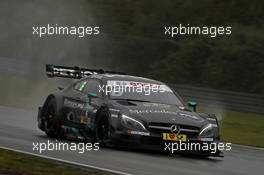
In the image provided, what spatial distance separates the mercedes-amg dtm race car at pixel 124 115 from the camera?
11062 mm

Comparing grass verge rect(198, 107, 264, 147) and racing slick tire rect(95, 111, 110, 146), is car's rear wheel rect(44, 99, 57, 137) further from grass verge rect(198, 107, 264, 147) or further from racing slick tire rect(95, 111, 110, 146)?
grass verge rect(198, 107, 264, 147)

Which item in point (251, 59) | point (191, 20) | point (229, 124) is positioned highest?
point (191, 20)

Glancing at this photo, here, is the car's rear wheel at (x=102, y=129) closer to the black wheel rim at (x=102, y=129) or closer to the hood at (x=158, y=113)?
the black wheel rim at (x=102, y=129)

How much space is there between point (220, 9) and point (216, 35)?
3.50 meters

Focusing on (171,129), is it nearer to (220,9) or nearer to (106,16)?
(220,9)

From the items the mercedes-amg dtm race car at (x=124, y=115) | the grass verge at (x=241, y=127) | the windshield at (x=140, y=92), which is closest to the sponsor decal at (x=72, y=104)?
the mercedes-amg dtm race car at (x=124, y=115)

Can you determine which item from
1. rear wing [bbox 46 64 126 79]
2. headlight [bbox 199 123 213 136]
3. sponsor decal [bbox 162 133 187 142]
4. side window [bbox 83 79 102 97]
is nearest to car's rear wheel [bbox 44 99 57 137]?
side window [bbox 83 79 102 97]

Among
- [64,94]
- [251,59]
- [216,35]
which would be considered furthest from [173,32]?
[64,94]

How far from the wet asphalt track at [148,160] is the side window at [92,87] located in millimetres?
1125

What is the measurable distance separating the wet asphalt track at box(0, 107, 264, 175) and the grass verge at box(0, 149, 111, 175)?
48 centimetres

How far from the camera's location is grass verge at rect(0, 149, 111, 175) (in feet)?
27.3

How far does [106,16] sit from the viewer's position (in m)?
42.8

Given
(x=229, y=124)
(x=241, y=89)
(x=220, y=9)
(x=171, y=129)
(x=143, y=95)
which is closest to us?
(x=171, y=129)

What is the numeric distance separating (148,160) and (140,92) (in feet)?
7.38
